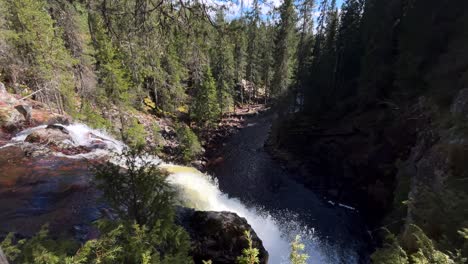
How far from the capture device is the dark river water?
14.5 meters

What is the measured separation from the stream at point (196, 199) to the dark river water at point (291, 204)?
0.18 ft

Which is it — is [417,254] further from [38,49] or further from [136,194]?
[38,49]

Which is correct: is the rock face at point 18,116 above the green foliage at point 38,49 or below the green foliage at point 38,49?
below

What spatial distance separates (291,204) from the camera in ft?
60.1

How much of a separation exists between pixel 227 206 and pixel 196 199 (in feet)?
9.39

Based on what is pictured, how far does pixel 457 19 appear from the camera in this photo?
687 inches

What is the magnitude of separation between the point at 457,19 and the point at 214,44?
21.4 metres

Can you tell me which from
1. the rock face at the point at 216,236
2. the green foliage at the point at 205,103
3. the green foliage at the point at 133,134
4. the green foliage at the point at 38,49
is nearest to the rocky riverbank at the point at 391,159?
the rock face at the point at 216,236

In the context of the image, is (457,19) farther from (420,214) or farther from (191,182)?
(191,182)

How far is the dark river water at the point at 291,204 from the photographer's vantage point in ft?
47.5

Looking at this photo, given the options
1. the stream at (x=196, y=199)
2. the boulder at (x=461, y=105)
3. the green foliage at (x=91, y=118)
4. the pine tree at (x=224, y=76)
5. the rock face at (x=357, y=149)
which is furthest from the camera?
the pine tree at (x=224, y=76)

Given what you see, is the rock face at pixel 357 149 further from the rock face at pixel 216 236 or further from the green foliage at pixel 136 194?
the green foliage at pixel 136 194

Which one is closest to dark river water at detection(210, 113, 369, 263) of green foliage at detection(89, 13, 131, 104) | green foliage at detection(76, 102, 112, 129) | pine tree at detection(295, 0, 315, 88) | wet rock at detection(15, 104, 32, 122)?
pine tree at detection(295, 0, 315, 88)

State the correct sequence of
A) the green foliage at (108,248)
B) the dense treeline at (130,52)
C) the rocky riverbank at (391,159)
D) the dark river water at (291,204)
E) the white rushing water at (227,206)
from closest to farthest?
the dense treeline at (130,52), the green foliage at (108,248), the rocky riverbank at (391,159), the white rushing water at (227,206), the dark river water at (291,204)
